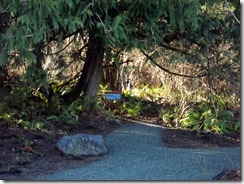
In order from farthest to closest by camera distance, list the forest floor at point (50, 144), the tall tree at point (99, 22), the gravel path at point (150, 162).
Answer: the tall tree at point (99, 22) → the forest floor at point (50, 144) → the gravel path at point (150, 162)

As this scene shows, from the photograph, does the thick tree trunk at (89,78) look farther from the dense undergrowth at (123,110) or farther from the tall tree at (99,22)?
the tall tree at (99,22)

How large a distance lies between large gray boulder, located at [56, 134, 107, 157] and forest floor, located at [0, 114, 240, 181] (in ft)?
0.26

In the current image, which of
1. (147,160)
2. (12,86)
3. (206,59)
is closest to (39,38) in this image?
(147,160)

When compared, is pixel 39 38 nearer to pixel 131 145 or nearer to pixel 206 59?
pixel 131 145

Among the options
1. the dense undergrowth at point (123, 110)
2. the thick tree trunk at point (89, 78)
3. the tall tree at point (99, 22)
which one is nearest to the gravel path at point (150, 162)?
the dense undergrowth at point (123, 110)

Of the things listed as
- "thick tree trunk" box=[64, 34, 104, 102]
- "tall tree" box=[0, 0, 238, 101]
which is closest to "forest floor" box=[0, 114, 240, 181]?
"thick tree trunk" box=[64, 34, 104, 102]

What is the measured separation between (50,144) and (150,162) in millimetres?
1574

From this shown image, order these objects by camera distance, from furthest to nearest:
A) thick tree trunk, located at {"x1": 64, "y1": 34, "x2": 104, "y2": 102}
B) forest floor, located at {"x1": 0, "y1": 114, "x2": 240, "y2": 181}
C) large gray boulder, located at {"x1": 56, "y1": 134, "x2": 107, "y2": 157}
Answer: thick tree trunk, located at {"x1": 64, "y1": 34, "x2": 104, "y2": 102}, large gray boulder, located at {"x1": 56, "y1": 134, "x2": 107, "y2": 157}, forest floor, located at {"x1": 0, "y1": 114, "x2": 240, "y2": 181}

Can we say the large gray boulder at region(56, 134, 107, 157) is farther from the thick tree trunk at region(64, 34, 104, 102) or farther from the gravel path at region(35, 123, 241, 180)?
the thick tree trunk at region(64, 34, 104, 102)

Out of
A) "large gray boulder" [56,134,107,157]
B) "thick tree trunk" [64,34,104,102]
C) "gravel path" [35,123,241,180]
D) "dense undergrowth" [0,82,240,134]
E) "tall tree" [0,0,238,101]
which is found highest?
"tall tree" [0,0,238,101]

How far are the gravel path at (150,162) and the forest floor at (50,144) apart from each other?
246 millimetres

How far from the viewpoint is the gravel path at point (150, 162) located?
5902mm

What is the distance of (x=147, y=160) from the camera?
6.64 metres

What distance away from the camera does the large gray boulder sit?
681cm
